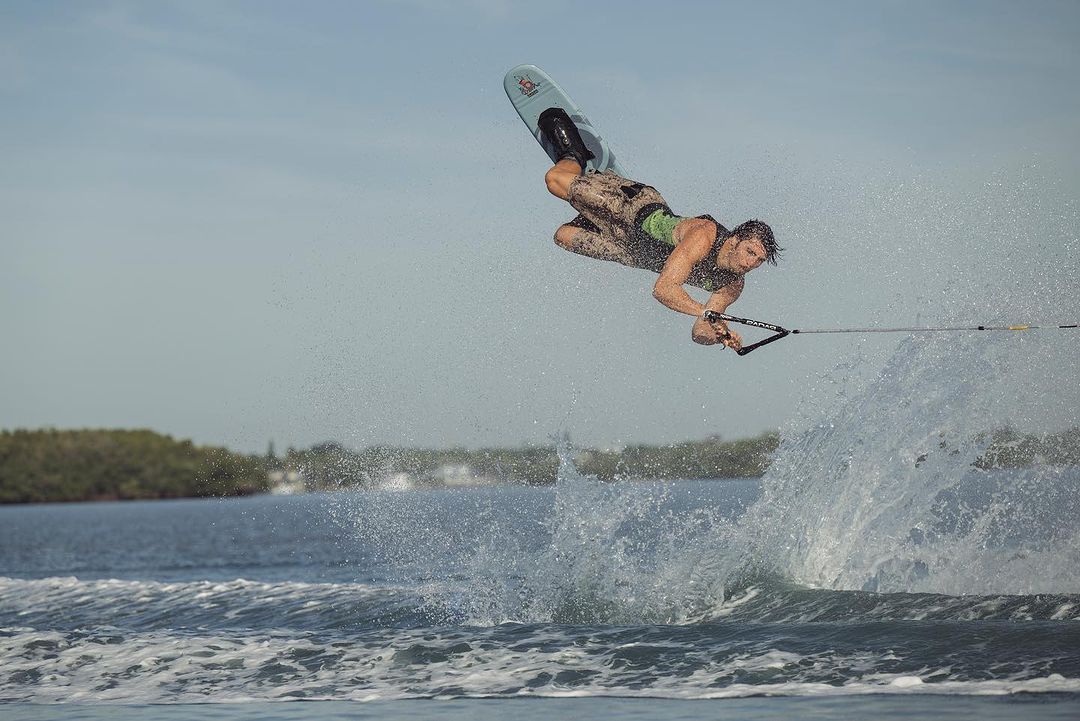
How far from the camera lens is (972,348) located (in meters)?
11.3

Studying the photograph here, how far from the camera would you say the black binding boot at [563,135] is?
10.2 metres

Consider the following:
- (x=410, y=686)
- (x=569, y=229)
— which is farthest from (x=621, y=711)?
(x=569, y=229)

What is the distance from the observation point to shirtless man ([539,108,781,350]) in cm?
842

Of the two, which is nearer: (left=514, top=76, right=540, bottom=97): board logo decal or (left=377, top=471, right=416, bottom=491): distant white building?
(left=514, top=76, right=540, bottom=97): board logo decal

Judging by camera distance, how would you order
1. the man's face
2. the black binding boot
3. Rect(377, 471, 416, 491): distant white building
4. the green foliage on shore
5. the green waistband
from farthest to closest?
1. the green foliage on shore
2. Rect(377, 471, 416, 491): distant white building
3. the black binding boot
4. the green waistband
5. the man's face

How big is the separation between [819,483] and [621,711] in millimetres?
5058

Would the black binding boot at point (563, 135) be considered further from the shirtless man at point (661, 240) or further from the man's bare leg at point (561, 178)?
the man's bare leg at point (561, 178)

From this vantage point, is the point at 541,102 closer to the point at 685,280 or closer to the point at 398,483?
the point at 685,280

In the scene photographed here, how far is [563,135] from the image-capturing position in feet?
33.5

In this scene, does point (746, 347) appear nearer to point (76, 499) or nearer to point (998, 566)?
point (998, 566)

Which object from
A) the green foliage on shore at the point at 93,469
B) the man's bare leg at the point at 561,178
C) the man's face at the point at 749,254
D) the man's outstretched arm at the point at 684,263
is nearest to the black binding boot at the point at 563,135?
the man's bare leg at the point at 561,178

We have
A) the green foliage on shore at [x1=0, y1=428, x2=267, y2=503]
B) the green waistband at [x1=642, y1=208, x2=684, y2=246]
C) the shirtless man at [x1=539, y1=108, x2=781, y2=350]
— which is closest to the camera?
the shirtless man at [x1=539, y1=108, x2=781, y2=350]

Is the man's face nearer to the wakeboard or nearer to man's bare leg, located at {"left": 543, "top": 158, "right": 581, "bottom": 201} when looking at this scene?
man's bare leg, located at {"left": 543, "top": 158, "right": 581, "bottom": 201}

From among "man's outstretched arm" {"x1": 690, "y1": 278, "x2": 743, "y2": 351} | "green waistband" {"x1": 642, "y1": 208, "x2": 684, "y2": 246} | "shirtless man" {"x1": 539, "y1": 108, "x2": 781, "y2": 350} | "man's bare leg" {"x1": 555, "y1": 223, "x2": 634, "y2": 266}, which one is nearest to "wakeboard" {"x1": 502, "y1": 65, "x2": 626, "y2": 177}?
"shirtless man" {"x1": 539, "y1": 108, "x2": 781, "y2": 350}
